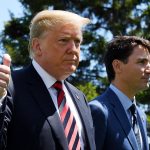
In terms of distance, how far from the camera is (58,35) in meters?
3.65

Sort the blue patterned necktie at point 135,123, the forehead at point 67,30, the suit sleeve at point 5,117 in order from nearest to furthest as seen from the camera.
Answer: the suit sleeve at point 5,117, the forehead at point 67,30, the blue patterned necktie at point 135,123

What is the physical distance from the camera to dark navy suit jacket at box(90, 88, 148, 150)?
4367 mm

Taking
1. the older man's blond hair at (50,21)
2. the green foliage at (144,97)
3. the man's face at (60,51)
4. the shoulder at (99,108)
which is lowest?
the green foliage at (144,97)

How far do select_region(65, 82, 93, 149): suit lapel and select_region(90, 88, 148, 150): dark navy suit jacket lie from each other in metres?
0.54

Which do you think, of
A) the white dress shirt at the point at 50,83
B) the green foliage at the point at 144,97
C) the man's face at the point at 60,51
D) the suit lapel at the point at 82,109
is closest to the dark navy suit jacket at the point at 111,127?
the suit lapel at the point at 82,109

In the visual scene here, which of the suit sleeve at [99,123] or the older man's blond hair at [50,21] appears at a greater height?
the older man's blond hair at [50,21]

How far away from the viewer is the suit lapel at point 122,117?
445cm

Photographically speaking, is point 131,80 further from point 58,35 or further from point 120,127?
point 58,35

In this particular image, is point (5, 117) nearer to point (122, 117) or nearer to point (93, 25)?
point (122, 117)

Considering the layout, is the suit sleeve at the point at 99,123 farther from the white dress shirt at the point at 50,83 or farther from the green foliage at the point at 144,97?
the green foliage at the point at 144,97

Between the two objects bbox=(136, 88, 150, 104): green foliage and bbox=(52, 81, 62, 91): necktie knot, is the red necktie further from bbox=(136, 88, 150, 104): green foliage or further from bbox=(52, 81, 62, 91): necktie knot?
bbox=(136, 88, 150, 104): green foliage

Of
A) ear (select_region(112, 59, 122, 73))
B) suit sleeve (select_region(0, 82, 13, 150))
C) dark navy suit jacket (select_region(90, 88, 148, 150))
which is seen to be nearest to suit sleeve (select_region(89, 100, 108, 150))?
dark navy suit jacket (select_region(90, 88, 148, 150))

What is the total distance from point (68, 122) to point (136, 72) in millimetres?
1232

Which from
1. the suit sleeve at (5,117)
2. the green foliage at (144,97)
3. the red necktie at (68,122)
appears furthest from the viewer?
the green foliage at (144,97)
